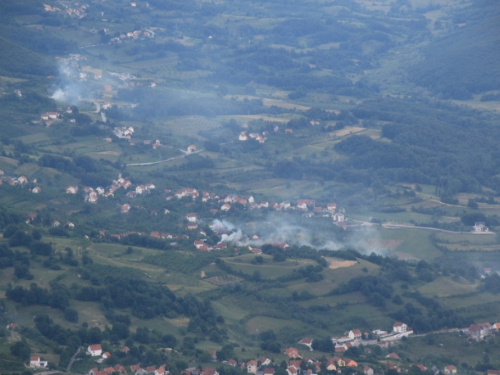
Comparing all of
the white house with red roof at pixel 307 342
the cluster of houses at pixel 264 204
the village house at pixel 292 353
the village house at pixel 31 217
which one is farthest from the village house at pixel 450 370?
the village house at pixel 31 217

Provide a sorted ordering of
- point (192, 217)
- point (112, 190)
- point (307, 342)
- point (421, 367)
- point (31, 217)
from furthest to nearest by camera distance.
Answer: point (112, 190) < point (192, 217) < point (31, 217) < point (307, 342) < point (421, 367)

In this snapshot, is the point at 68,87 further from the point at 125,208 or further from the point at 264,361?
the point at 264,361

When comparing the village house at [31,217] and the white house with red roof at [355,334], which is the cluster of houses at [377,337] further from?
the village house at [31,217]

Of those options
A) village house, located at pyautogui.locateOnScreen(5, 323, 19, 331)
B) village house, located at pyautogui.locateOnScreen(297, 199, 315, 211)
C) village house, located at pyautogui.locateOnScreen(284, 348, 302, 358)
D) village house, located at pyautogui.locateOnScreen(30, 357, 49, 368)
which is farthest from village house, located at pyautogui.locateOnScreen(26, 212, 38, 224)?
village house, located at pyautogui.locateOnScreen(30, 357, 49, 368)

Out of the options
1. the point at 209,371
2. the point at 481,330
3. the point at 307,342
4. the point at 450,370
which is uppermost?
the point at 209,371

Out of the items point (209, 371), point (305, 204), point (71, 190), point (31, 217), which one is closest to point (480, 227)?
point (305, 204)

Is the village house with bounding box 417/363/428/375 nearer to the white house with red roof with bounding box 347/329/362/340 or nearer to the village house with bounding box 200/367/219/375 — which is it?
the white house with red roof with bounding box 347/329/362/340

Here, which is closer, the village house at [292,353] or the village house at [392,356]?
the village house at [292,353]

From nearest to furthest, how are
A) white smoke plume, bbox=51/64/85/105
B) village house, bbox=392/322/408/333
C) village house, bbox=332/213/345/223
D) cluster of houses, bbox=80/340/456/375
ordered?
cluster of houses, bbox=80/340/456/375, village house, bbox=392/322/408/333, village house, bbox=332/213/345/223, white smoke plume, bbox=51/64/85/105
